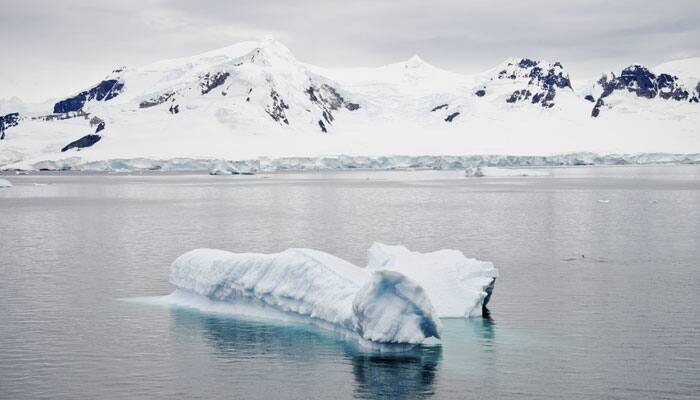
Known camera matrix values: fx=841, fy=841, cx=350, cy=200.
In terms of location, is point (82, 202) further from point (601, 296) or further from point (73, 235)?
point (601, 296)

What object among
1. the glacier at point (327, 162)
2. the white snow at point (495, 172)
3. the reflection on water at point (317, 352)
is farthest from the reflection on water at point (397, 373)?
the glacier at point (327, 162)

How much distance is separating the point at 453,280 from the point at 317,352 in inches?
239

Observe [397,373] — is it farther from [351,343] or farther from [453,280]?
[453,280]

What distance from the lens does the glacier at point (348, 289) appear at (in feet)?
66.7

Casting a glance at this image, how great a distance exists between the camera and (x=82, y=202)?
82.5 meters

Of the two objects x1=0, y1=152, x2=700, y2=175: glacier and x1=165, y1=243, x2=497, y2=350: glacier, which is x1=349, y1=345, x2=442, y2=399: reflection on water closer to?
x1=165, y1=243, x2=497, y2=350: glacier

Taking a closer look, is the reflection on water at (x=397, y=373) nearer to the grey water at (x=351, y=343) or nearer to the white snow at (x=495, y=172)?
the grey water at (x=351, y=343)

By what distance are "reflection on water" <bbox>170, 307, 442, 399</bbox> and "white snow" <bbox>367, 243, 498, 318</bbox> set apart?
12.1ft

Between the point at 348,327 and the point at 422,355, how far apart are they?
245cm

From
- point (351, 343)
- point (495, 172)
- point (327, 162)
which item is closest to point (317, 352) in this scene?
point (351, 343)

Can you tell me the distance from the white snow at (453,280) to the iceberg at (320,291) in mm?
2039

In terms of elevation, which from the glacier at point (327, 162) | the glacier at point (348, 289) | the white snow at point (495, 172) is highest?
the glacier at point (327, 162)

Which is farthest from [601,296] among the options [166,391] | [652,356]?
[166,391]

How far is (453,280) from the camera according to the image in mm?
24938
